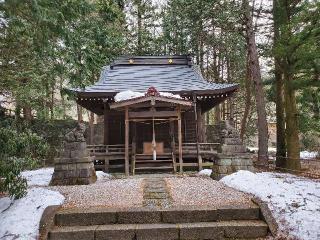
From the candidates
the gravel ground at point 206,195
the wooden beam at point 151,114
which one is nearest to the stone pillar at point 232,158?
the gravel ground at point 206,195

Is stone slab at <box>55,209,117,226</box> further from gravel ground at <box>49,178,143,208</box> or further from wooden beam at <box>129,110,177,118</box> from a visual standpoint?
wooden beam at <box>129,110,177,118</box>

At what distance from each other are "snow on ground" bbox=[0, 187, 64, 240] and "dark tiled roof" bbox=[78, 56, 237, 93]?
741cm

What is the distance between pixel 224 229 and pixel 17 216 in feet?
12.2

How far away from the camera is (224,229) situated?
19.3 feet

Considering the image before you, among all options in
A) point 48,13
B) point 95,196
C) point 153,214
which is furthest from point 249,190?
point 48,13

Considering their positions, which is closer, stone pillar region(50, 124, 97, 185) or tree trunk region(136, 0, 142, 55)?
stone pillar region(50, 124, 97, 185)

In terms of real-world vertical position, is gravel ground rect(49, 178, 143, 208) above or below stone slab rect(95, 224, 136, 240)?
above

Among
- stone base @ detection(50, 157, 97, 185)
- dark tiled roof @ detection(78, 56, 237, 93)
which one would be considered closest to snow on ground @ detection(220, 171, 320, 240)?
stone base @ detection(50, 157, 97, 185)

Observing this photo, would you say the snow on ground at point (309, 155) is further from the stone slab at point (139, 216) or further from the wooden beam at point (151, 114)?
the stone slab at point (139, 216)

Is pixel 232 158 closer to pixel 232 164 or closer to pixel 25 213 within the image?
pixel 232 164

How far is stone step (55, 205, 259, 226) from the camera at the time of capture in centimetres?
623

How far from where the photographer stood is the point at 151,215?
628 centimetres

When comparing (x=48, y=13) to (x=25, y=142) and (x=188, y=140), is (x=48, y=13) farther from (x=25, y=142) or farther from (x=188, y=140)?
(x=188, y=140)

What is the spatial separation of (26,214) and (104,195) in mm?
1969
